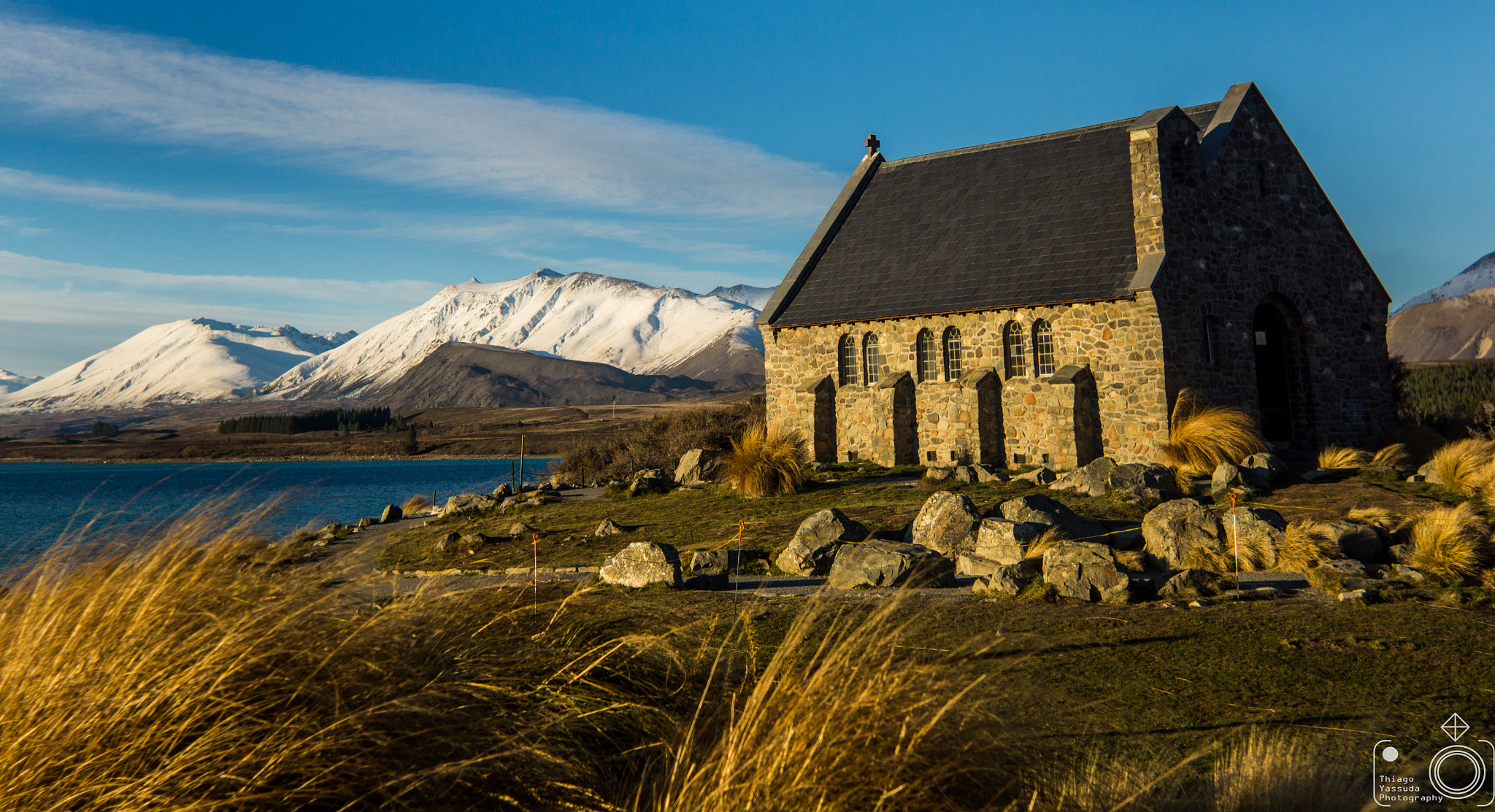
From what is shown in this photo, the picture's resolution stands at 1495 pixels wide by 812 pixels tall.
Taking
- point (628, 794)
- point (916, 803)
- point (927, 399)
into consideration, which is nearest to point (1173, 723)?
point (916, 803)

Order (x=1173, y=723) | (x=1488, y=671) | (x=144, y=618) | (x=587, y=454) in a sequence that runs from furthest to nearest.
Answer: (x=587, y=454), (x=1488, y=671), (x=1173, y=723), (x=144, y=618)

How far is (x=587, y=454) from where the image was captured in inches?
1321

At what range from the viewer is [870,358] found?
25891 millimetres

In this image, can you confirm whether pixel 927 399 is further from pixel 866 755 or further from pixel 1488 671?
pixel 866 755

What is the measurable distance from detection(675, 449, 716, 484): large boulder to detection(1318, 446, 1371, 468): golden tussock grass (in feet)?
48.1

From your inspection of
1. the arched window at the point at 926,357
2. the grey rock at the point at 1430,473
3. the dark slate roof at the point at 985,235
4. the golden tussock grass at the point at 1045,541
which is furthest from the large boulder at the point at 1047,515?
the arched window at the point at 926,357

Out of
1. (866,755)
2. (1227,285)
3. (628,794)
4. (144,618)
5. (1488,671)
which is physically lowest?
(1488,671)

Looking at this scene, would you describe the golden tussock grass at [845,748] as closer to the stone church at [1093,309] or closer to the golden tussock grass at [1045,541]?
the golden tussock grass at [1045,541]

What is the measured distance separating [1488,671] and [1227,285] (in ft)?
56.2

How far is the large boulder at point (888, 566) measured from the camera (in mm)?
10500

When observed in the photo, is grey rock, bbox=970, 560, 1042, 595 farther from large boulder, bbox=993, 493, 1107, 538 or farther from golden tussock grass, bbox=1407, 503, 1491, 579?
golden tussock grass, bbox=1407, 503, 1491, 579

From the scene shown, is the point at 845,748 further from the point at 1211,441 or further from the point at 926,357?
the point at 926,357

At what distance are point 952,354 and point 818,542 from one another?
13.4m

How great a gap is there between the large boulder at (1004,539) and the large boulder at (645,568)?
424 centimetres
